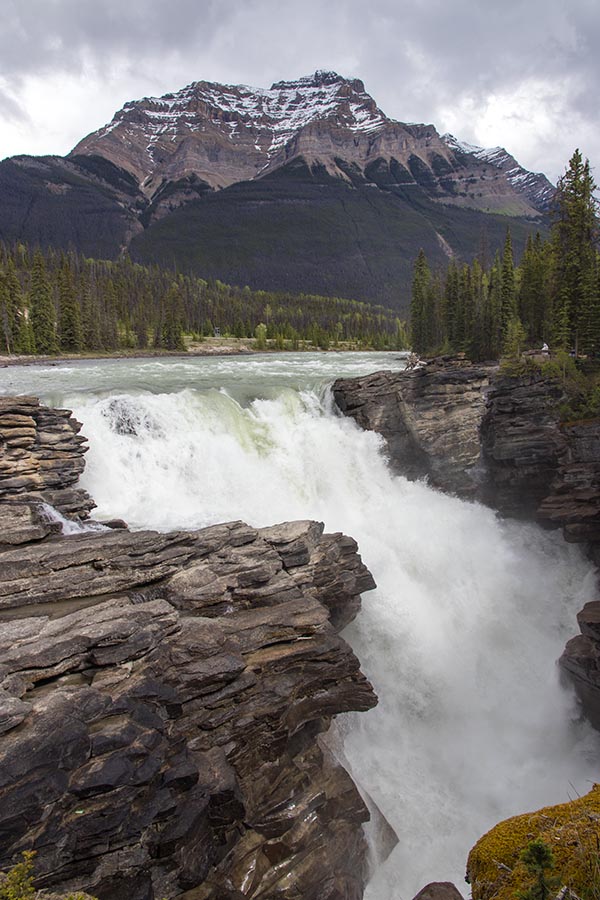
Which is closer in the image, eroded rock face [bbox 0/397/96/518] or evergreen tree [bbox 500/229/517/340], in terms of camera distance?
eroded rock face [bbox 0/397/96/518]

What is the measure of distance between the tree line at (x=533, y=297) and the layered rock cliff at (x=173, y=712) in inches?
1290

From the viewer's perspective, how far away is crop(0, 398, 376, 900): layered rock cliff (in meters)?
8.30

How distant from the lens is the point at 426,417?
31.9 m

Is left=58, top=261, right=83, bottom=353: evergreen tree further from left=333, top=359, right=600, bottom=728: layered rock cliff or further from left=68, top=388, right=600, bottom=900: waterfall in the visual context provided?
left=333, top=359, right=600, bottom=728: layered rock cliff

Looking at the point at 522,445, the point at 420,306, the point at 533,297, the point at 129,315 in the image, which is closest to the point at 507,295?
the point at 533,297

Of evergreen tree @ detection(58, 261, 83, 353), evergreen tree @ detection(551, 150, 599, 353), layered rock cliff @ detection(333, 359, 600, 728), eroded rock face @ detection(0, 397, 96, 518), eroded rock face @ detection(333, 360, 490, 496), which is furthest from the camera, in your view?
evergreen tree @ detection(58, 261, 83, 353)

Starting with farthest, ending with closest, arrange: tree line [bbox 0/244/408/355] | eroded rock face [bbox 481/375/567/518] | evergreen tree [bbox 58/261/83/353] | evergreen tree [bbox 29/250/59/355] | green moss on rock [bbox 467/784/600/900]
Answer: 1. evergreen tree [bbox 58/261/83/353]
2. tree line [bbox 0/244/408/355]
3. evergreen tree [bbox 29/250/59/355]
4. eroded rock face [bbox 481/375/567/518]
5. green moss on rock [bbox 467/784/600/900]

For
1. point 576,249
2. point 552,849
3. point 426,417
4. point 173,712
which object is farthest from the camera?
point 576,249

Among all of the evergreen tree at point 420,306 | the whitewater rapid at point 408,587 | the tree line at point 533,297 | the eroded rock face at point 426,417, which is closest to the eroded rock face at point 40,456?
the whitewater rapid at point 408,587

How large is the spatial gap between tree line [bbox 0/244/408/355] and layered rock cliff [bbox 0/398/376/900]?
67912mm

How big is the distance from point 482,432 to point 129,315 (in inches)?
4036

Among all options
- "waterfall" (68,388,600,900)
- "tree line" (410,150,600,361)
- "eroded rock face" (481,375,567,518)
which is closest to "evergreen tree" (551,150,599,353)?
"tree line" (410,150,600,361)

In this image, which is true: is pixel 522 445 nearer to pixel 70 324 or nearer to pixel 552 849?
pixel 552 849

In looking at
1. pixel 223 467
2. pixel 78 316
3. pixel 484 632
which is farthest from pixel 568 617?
pixel 78 316
